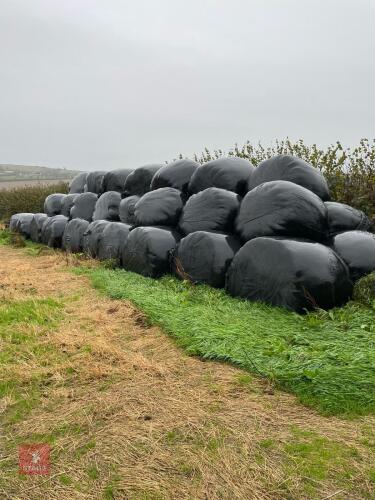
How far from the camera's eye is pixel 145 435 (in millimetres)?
2348

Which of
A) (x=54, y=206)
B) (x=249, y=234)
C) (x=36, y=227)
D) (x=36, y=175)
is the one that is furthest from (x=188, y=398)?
(x=36, y=175)

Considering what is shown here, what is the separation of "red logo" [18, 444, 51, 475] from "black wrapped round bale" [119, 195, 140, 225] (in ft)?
21.0

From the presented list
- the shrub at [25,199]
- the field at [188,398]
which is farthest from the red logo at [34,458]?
the shrub at [25,199]

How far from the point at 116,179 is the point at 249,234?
551 cm

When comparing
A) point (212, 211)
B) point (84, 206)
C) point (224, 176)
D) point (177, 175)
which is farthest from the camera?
point (84, 206)

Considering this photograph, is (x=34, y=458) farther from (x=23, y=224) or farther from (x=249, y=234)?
(x=23, y=224)

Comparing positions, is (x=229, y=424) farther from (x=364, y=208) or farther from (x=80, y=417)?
(x=364, y=208)

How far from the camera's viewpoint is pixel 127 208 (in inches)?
342

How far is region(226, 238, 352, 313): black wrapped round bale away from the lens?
14.9 feet

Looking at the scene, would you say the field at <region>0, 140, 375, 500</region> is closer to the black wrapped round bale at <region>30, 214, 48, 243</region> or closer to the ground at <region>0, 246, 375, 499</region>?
the ground at <region>0, 246, 375, 499</region>

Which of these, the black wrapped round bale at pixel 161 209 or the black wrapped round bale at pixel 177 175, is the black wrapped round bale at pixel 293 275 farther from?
the black wrapped round bale at pixel 177 175

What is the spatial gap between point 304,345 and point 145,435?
169cm

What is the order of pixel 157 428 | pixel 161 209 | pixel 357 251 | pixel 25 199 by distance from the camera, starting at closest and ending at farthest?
pixel 157 428 < pixel 357 251 < pixel 161 209 < pixel 25 199

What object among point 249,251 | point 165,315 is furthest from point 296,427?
point 249,251
